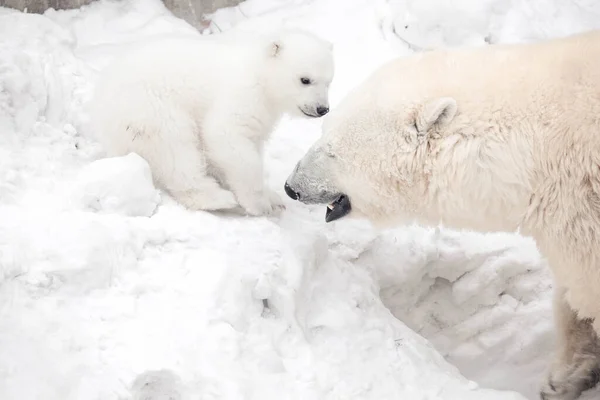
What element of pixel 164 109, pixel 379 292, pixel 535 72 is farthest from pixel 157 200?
pixel 535 72

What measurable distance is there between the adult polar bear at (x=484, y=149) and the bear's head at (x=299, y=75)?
3.13ft

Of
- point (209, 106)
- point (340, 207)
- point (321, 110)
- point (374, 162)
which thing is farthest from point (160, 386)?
point (321, 110)

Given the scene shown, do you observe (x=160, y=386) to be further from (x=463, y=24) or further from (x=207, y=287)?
(x=463, y=24)

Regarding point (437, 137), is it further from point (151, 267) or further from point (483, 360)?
point (483, 360)

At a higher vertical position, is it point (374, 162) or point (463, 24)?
point (374, 162)

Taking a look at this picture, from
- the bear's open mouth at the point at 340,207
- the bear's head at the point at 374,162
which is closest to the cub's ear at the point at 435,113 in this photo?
the bear's head at the point at 374,162

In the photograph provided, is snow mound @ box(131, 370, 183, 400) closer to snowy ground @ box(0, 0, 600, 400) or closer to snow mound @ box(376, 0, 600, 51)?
snowy ground @ box(0, 0, 600, 400)

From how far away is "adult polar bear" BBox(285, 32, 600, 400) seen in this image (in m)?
2.18

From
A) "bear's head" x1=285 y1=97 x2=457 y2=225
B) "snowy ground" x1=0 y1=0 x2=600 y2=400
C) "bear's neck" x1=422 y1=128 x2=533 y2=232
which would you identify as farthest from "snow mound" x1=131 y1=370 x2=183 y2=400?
"bear's neck" x1=422 y1=128 x2=533 y2=232

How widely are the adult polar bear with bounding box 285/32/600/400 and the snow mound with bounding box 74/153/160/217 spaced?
32.8 inches

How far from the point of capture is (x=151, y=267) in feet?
8.76

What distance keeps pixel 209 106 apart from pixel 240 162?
0.35 metres

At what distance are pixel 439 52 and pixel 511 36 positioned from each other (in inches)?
119

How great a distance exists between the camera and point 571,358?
298 centimetres
